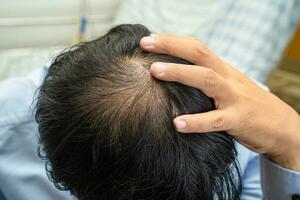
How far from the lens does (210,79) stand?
0.62m

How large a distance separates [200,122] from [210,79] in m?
0.07

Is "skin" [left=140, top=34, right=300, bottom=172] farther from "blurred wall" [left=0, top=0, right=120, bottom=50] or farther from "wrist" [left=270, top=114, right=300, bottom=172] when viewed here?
"blurred wall" [left=0, top=0, right=120, bottom=50]

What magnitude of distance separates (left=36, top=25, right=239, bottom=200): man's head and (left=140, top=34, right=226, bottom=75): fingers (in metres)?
0.01

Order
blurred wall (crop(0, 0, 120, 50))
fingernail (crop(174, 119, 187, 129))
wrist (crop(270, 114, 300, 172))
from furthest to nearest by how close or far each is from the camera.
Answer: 1. blurred wall (crop(0, 0, 120, 50))
2. wrist (crop(270, 114, 300, 172))
3. fingernail (crop(174, 119, 187, 129))

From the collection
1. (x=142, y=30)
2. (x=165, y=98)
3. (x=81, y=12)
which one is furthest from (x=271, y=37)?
(x=165, y=98)

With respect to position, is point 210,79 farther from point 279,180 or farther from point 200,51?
point 279,180

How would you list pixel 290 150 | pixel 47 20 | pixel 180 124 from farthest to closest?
1. pixel 47 20
2. pixel 290 150
3. pixel 180 124

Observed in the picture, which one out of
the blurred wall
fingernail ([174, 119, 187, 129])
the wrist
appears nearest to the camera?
fingernail ([174, 119, 187, 129])

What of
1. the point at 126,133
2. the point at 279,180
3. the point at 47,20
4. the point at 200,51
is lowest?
the point at 47,20

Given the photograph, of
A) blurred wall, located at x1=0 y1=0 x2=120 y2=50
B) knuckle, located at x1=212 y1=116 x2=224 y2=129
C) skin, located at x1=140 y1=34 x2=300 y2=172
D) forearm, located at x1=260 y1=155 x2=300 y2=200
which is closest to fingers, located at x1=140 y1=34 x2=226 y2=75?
skin, located at x1=140 y1=34 x2=300 y2=172

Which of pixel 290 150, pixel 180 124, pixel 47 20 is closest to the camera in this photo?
pixel 180 124

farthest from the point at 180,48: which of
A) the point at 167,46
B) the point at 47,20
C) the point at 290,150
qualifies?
the point at 47,20

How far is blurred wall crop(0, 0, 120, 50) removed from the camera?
83.1 inches

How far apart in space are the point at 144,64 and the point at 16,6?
1663 mm
